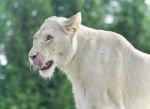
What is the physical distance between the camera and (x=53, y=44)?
10578mm

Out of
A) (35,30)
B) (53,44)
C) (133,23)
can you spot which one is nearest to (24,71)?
(35,30)

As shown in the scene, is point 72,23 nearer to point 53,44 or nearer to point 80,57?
point 53,44

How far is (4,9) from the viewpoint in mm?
45875

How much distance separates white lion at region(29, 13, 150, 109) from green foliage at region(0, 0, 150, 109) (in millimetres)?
27034

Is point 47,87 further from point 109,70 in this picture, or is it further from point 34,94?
point 109,70

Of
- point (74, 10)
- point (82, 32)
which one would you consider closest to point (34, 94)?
point (74, 10)

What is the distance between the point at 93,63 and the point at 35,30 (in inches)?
1092

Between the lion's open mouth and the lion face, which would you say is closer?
the lion face

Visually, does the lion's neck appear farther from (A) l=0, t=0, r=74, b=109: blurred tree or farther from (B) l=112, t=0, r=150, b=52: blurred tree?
(B) l=112, t=0, r=150, b=52: blurred tree

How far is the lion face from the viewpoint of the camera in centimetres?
1050

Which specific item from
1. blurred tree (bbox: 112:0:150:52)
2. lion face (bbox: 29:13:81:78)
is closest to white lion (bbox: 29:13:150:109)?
lion face (bbox: 29:13:81:78)

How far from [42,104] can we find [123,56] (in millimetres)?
30262

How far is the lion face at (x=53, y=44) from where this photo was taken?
1050 cm

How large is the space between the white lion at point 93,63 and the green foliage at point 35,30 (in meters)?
27.0
